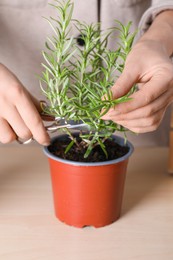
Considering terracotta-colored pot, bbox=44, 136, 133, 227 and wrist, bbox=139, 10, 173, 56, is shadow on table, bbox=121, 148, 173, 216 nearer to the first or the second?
terracotta-colored pot, bbox=44, 136, 133, 227

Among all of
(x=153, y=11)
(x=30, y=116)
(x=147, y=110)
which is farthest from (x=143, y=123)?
(x=153, y=11)

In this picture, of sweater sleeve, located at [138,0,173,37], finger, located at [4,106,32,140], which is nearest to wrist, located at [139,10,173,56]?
sweater sleeve, located at [138,0,173,37]

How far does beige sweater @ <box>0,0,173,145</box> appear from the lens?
826 millimetres

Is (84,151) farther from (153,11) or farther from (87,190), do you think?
(153,11)

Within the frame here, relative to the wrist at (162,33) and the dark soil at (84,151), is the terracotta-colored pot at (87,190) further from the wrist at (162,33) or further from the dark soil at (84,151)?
the wrist at (162,33)

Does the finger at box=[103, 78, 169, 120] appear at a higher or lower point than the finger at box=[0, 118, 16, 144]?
higher

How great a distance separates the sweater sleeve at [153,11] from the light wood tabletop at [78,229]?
0.24 m

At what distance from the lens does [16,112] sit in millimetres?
611

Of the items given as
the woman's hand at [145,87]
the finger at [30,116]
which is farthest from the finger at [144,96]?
the finger at [30,116]

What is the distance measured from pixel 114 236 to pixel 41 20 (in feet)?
1.36

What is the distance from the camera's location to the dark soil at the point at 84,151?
629 mm

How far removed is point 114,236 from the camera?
2.03 ft

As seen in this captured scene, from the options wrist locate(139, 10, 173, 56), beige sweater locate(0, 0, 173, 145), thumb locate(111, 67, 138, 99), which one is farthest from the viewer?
beige sweater locate(0, 0, 173, 145)

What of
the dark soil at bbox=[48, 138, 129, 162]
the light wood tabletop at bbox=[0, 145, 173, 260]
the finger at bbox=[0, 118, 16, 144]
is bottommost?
the light wood tabletop at bbox=[0, 145, 173, 260]
